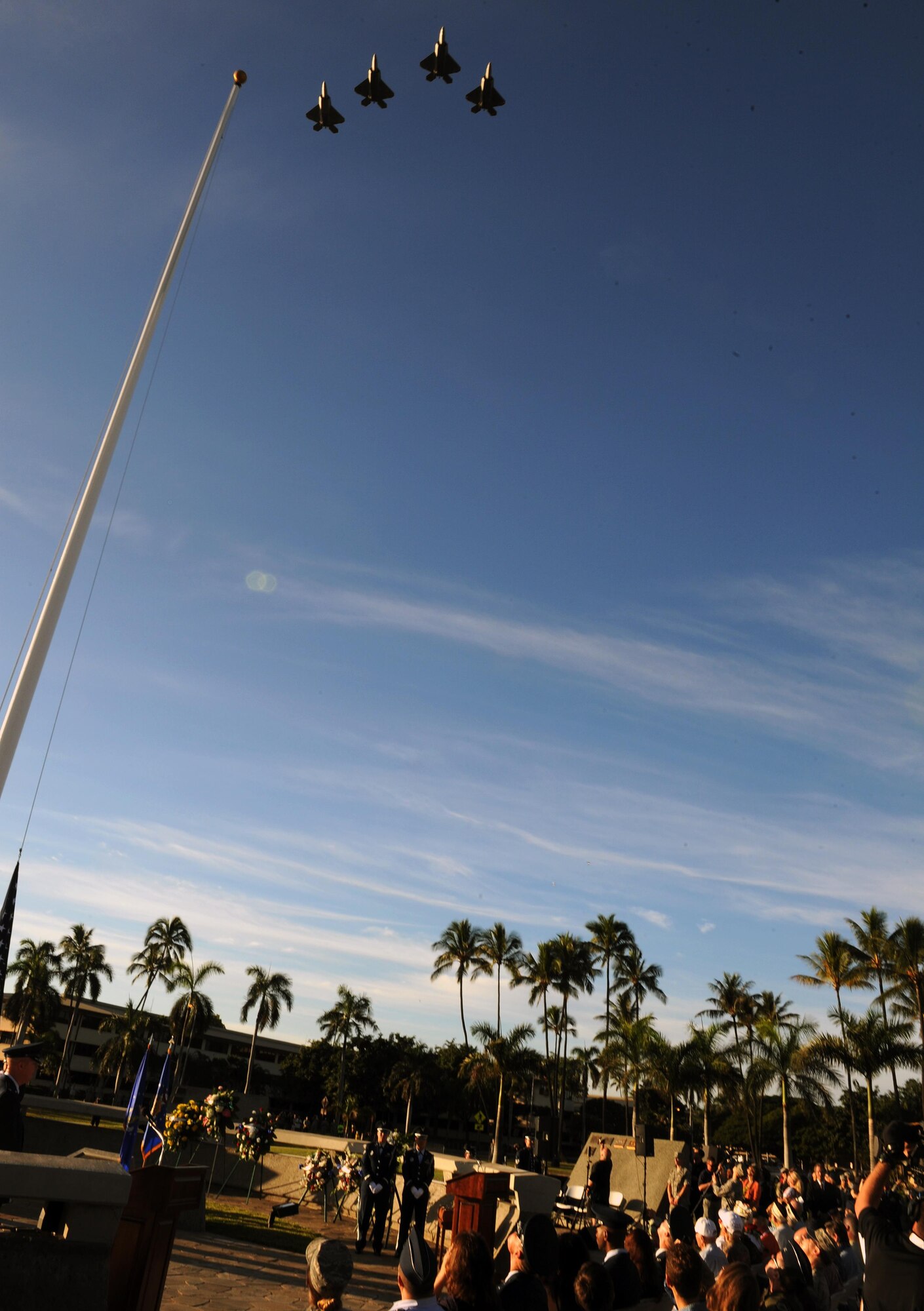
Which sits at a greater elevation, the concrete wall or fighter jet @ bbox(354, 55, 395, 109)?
fighter jet @ bbox(354, 55, 395, 109)

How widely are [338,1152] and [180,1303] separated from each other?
979 cm

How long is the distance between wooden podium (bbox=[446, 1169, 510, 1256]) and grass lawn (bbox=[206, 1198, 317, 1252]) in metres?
3.23

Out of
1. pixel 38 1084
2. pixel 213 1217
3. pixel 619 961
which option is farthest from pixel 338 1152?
pixel 38 1084

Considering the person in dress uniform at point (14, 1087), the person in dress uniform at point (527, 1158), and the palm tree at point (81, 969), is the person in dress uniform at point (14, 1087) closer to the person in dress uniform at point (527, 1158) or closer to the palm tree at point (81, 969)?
the person in dress uniform at point (527, 1158)

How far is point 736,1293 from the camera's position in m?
4.61

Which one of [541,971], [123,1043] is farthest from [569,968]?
[123,1043]

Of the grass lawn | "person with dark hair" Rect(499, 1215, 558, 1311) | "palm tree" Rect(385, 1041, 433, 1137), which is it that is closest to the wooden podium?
the grass lawn

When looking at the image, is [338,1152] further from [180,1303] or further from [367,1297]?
[180,1303]

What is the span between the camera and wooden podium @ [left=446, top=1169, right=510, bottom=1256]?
1073 centimetres

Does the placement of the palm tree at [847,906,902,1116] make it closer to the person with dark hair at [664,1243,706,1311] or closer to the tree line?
the tree line

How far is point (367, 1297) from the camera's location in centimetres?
992

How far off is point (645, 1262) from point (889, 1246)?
64.7 inches

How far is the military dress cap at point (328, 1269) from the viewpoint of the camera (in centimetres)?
380

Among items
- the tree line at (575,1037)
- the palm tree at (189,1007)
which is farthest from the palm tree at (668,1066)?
the palm tree at (189,1007)
